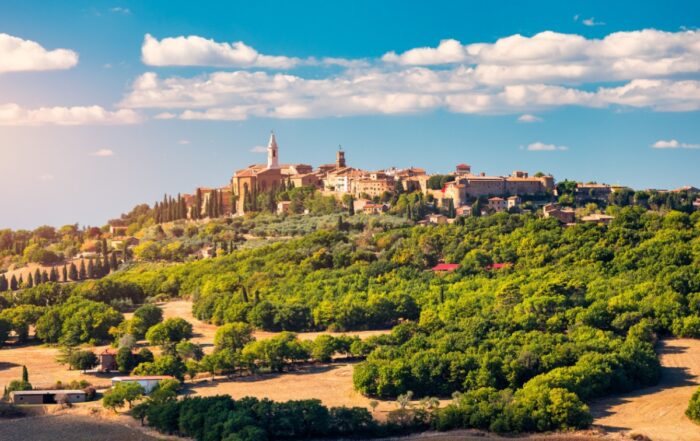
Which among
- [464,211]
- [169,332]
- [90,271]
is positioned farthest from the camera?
[464,211]

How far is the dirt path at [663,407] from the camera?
40.4 metres

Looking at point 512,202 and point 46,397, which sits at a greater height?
point 512,202

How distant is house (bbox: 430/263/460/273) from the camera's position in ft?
226

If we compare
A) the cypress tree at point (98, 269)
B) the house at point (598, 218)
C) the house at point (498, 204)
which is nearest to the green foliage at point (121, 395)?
the cypress tree at point (98, 269)

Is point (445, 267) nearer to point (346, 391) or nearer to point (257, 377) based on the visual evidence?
point (257, 377)

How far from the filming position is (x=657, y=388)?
46.4 m

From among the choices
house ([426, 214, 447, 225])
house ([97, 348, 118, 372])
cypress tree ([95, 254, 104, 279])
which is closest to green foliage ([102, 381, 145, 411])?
house ([97, 348, 118, 372])

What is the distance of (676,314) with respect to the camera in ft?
179

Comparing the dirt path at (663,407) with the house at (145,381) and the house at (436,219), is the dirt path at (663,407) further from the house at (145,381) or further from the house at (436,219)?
the house at (436,219)

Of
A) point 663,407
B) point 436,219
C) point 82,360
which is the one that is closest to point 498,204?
point 436,219

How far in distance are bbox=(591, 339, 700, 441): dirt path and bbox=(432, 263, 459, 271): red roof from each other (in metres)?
20.2

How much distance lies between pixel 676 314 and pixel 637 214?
23.8 m

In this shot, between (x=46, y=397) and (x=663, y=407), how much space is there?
26.1m

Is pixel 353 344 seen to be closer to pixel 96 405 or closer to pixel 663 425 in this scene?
pixel 96 405
